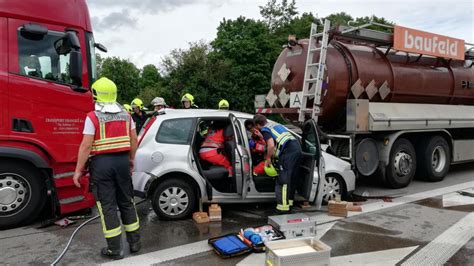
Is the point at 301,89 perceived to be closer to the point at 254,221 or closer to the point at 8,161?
the point at 254,221

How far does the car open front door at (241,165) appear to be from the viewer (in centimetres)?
535

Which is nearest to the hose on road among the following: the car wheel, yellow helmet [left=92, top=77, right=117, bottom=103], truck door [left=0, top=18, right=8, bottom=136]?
truck door [left=0, top=18, right=8, bottom=136]

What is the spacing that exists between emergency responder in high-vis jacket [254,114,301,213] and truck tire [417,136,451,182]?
13.6 ft

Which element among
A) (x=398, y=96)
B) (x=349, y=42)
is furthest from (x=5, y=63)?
(x=398, y=96)

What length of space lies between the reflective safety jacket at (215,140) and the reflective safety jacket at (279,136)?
671 mm

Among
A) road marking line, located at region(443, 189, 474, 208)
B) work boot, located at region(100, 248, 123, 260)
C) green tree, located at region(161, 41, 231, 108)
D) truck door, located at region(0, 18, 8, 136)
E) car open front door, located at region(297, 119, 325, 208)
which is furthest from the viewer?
green tree, located at region(161, 41, 231, 108)

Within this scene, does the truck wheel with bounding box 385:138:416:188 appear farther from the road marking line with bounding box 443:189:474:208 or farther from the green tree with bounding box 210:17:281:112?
the green tree with bounding box 210:17:281:112

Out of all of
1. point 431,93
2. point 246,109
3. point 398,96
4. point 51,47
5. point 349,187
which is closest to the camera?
point 51,47

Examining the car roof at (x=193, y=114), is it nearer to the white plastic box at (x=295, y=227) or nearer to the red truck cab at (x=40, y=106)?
the red truck cab at (x=40, y=106)

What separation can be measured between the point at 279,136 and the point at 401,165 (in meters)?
3.45

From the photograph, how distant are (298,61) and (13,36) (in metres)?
4.64

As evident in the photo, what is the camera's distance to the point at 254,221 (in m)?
5.48

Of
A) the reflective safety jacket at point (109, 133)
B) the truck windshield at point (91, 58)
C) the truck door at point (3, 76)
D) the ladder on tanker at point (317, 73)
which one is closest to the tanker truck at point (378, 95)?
the ladder on tanker at point (317, 73)

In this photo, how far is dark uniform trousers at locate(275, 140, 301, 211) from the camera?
5.36m
